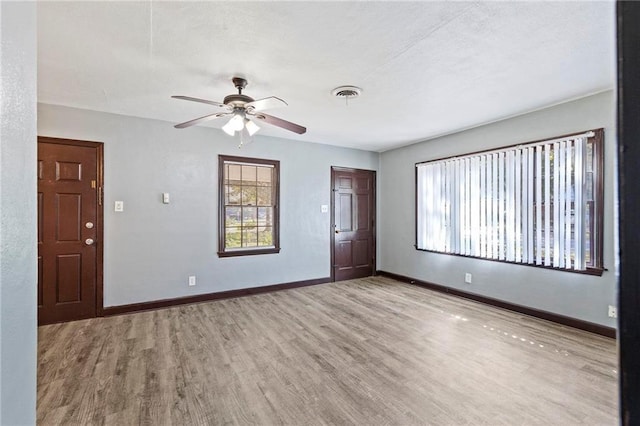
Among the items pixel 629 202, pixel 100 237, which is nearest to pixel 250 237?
pixel 100 237

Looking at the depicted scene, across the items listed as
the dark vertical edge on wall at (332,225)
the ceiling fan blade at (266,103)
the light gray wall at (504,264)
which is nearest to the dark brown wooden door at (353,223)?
the dark vertical edge on wall at (332,225)

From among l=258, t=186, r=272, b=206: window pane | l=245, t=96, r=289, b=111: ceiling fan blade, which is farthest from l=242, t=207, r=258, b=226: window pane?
l=245, t=96, r=289, b=111: ceiling fan blade

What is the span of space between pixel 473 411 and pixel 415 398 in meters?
0.37

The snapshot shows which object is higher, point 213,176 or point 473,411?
point 213,176

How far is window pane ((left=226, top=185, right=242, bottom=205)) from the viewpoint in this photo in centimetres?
460

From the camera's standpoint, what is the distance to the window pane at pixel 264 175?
488 cm

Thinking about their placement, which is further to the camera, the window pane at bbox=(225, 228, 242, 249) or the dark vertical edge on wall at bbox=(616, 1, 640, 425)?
the window pane at bbox=(225, 228, 242, 249)

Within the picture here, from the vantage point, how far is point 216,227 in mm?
4406

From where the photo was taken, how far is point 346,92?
305 centimetres

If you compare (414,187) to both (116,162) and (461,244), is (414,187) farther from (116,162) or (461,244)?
(116,162)

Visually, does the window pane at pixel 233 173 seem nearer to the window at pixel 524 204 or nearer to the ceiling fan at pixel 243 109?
the ceiling fan at pixel 243 109

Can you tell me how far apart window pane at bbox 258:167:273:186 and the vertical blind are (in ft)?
8.63

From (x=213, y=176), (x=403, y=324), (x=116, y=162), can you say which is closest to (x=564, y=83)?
(x=403, y=324)

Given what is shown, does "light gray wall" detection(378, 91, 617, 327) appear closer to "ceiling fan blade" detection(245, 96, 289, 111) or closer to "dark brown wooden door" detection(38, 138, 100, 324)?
"ceiling fan blade" detection(245, 96, 289, 111)
